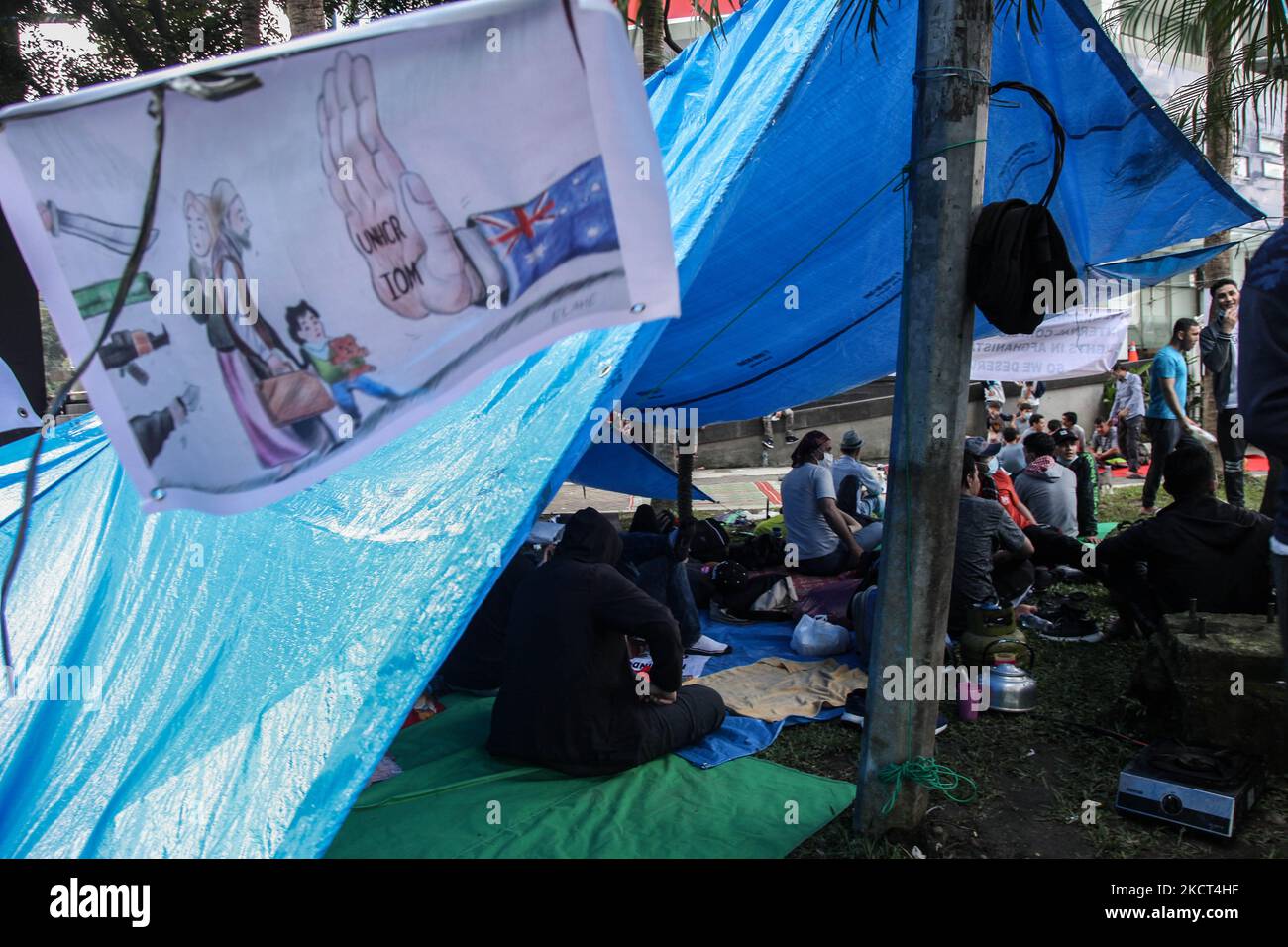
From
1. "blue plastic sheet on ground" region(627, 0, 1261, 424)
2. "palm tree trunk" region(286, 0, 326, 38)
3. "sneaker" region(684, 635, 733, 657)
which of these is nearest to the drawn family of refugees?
"blue plastic sheet on ground" region(627, 0, 1261, 424)

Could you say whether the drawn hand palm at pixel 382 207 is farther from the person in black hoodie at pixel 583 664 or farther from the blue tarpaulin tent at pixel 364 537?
the person in black hoodie at pixel 583 664

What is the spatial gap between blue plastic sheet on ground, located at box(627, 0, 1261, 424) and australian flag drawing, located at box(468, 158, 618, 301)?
1228 mm

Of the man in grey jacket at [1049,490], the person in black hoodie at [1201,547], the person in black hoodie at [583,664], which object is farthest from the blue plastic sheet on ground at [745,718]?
the man in grey jacket at [1049,490]

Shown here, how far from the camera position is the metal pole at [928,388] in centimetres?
291

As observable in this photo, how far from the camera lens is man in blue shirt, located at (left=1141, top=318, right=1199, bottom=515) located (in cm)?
736

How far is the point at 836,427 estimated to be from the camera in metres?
17.2

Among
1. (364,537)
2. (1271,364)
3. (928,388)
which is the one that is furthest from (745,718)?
(1271,364)

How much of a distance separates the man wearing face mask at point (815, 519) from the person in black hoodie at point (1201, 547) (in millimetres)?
2299

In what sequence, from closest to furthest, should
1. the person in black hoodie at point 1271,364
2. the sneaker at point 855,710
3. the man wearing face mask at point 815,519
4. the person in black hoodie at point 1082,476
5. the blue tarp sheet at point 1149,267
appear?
the person in black hoodie at point 1271,364
the sneaker at point 855,710
the blue tarp sheet at point 1149,267
the man wearing face mask at point 815,519
the person in black hoodie at point 1082,476

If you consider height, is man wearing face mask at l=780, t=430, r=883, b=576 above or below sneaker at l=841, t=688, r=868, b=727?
above

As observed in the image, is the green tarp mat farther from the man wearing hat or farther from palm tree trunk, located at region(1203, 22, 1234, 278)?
palm tree trunk, located at region(1203, 22, 1234, 278)
